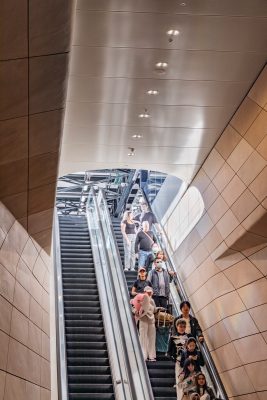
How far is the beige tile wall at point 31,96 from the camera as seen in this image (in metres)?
3.99

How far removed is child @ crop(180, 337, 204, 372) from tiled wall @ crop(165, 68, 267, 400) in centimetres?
124

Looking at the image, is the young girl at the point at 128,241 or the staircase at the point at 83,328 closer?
the staircase at the point at 83,328

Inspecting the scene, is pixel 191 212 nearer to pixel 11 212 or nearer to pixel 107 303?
pixel 107 303

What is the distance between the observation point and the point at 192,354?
Result: 27.2ft

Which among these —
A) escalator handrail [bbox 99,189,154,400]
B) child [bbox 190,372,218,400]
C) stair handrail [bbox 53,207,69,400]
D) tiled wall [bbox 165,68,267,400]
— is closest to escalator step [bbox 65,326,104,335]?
stair handrail [bbox 53,207,69,400]

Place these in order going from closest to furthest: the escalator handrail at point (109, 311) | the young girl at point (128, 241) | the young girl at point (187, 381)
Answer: the young girl at point (187, 381)
the escalator handrail at point (109, 311)
the young girl at point (128, 241)

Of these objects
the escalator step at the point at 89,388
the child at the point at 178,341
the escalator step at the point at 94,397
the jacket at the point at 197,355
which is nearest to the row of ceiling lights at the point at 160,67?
the child at the point at 178,341

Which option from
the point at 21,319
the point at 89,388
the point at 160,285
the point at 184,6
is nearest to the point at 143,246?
the point at 160,285

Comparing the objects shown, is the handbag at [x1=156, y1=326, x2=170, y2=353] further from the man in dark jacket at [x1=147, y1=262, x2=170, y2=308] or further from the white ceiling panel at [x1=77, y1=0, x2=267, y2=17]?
→ the white ceiling panel at [x1=77, y1=0, x2=267, y2=17]

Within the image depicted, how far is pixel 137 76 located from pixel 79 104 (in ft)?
4.28

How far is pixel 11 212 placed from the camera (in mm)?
7105

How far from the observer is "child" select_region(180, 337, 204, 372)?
8209 mm

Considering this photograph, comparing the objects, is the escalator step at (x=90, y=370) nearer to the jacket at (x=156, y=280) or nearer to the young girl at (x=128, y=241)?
the jacket at (x=156, y=280)

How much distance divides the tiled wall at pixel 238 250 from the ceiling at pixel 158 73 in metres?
0.53
